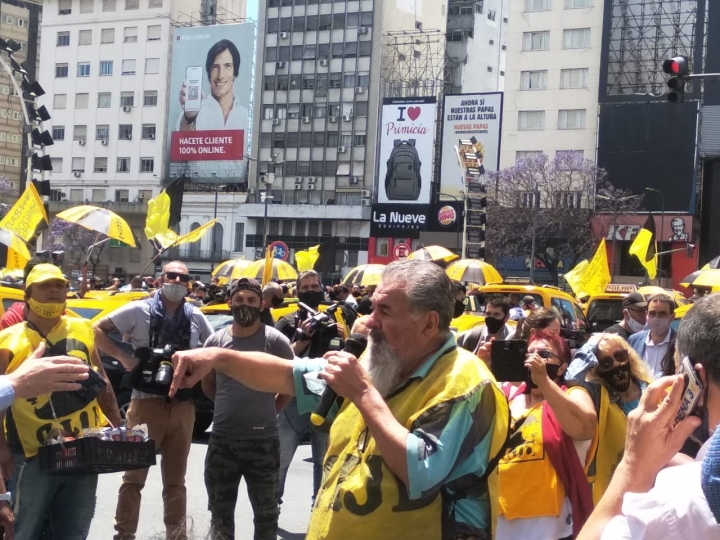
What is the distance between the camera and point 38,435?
4.72m

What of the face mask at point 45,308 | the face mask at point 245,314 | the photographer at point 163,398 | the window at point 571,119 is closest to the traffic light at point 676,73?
the photographer at point 163,398

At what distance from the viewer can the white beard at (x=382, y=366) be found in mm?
3082

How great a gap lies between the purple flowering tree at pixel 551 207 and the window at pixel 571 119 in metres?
5.53

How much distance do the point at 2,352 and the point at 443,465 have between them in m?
2.77

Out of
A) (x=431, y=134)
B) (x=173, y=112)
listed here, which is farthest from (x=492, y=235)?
(x=173, y=112)

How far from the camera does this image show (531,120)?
64938mm

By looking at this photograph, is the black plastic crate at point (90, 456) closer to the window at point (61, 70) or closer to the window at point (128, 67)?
the window at point (128, 67)

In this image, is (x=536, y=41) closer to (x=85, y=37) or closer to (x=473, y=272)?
(x=85, y=37)

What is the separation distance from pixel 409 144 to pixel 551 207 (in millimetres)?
12437

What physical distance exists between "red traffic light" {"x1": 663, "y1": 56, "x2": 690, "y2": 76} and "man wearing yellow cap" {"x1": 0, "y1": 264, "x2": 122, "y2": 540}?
10941mm

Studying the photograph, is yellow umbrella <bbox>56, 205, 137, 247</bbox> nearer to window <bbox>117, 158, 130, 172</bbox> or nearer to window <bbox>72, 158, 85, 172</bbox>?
window <bbox>117, 158, 130, 172</bbox>

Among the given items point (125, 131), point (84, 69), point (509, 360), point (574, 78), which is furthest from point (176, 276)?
point (84, 69)

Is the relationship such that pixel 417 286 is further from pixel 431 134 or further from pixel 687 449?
pixel 431 134

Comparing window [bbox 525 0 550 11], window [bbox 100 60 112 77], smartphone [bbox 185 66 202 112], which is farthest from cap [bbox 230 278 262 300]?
window [bbox 100 60 112 77]
